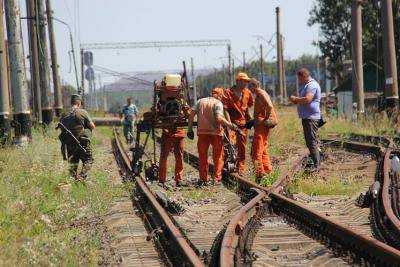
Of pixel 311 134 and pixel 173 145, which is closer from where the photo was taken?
pixel 311 134

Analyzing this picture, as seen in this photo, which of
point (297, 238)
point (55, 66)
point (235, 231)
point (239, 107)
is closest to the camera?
point (235, 231)

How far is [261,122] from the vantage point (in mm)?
13609

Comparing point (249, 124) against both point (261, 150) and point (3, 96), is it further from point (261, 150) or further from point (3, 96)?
point (3, 96)

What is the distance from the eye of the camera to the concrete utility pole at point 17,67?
17641 millimetres

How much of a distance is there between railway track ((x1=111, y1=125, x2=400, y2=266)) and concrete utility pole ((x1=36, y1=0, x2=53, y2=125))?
21335mm

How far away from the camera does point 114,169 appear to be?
18953 mm

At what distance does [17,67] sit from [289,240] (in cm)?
1128

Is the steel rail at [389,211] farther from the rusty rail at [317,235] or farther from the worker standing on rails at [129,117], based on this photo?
the worker standing on rails at [129,117]

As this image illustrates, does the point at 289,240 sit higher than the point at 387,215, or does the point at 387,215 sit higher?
the point at 387,215

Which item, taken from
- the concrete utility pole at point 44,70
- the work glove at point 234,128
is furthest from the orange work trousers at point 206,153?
the concrete utility pole at point 44,70

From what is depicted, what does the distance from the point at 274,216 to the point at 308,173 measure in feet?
13.7

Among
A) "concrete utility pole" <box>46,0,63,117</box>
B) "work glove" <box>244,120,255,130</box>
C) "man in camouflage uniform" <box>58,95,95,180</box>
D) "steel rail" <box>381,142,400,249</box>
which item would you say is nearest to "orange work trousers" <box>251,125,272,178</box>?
"work glove" <box>244,120,255,130</box>

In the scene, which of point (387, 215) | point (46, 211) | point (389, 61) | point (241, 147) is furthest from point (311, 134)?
point (389, 61)

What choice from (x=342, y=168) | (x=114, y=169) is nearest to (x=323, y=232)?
(x=342, y=168)
